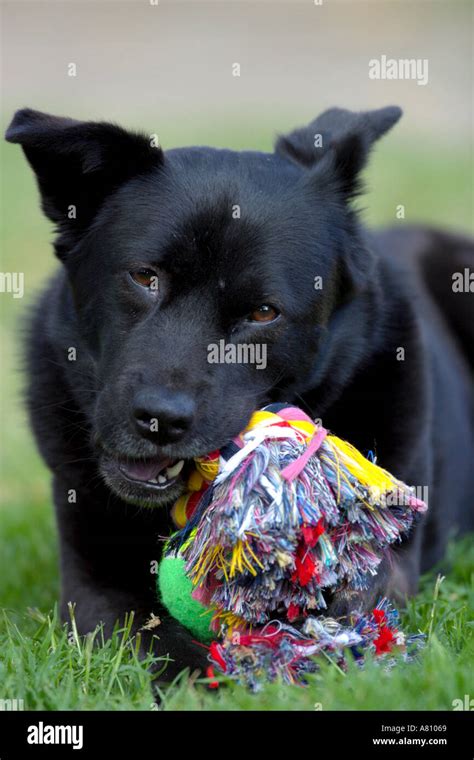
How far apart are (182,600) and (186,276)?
924 mm

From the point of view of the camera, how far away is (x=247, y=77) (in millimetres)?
19703

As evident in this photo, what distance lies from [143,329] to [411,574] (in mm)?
1327

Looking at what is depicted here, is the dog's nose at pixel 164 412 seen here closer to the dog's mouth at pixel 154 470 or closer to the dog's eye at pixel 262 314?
the dog's mouth at pixel 154 470

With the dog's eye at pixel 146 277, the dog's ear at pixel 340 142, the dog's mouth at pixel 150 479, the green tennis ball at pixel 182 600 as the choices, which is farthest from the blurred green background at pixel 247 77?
the green tennis ball at pixel 182 600

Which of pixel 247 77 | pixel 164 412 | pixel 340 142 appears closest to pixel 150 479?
pixel 164 412

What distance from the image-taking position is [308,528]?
105 inches

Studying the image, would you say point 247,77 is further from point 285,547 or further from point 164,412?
point 285,547

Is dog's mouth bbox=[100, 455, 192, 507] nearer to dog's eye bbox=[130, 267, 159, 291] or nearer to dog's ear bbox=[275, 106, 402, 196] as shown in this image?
dog's eye bbox=[130, 267, 159, 291]

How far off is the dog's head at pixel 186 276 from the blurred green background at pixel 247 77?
→ 27.1ft

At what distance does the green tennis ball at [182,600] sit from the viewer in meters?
2.90

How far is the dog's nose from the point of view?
279cm

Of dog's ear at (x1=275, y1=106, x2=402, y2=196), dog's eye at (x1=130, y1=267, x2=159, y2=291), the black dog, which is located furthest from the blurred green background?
dog's eye at (x1=130, y1=267, x2=159, y2=291)
